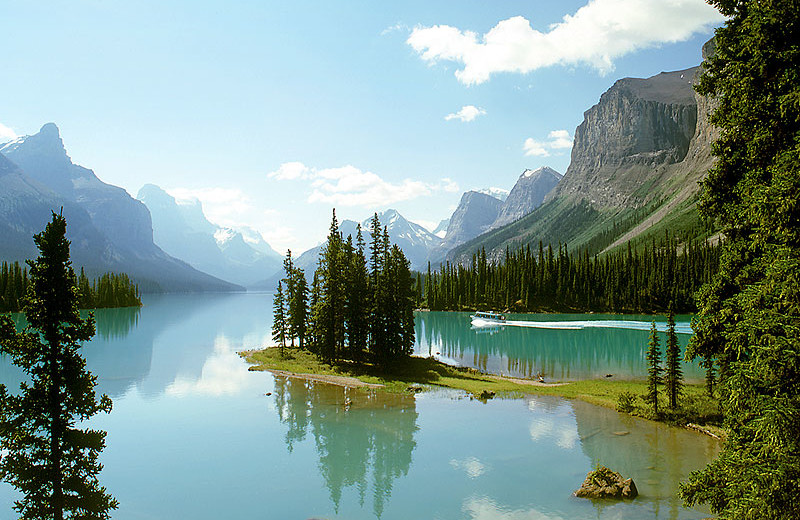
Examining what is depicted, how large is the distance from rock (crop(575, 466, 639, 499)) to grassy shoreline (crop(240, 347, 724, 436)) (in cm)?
1516

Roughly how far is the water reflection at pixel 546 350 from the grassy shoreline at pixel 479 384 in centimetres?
688

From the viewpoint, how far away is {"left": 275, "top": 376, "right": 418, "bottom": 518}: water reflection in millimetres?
31562

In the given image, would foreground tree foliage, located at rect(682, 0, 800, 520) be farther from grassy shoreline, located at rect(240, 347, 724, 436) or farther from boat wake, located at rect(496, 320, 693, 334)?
boat wake, located at rect(496, 320, 693, 334)

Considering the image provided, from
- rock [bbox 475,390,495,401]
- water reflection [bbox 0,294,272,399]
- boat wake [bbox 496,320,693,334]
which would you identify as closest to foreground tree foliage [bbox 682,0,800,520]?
rock [bbox 475,390,495,401]

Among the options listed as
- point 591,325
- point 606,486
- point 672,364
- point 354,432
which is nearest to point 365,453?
point 354,432

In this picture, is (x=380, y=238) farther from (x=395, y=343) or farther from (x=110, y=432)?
(x=110, y=432)

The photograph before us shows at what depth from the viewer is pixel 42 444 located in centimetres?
1797

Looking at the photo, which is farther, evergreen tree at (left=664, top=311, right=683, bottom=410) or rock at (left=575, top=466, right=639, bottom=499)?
evergreen tree at (left=664, top=311, right=683, bottom=410)

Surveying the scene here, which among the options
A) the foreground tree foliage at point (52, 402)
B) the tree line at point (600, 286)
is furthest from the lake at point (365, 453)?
the tree line at point (600, 286)

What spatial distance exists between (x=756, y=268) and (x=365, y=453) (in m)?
29.9

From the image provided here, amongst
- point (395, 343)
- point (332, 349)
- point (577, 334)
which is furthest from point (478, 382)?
point (577, 334)

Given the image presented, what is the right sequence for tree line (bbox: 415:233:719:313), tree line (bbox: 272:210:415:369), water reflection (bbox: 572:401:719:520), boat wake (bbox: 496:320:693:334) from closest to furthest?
water reflection (bbox: 572:401:719:520) → tree line (bbox: 272:210:415:369) → boat wake (bbox: 496:320:693:334) → tree line (bbox: 415:233:719:313)

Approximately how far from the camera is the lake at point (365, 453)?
89.4ft

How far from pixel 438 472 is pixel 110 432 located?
30.9 meters
